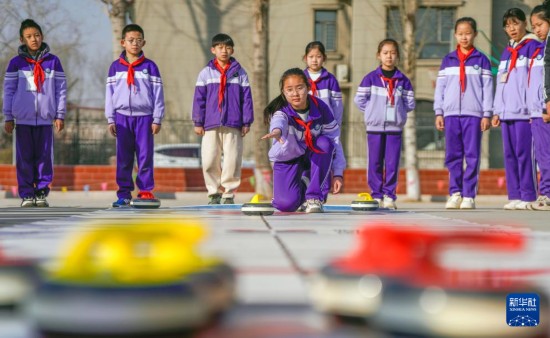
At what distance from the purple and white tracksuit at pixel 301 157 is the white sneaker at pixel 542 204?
2916mm

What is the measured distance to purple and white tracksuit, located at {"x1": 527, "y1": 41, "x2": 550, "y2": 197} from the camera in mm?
9562

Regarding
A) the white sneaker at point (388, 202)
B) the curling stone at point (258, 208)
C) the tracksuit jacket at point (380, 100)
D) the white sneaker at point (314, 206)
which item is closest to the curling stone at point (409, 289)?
the curling stone at point (258, 208)

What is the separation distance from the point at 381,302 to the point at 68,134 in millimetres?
22643

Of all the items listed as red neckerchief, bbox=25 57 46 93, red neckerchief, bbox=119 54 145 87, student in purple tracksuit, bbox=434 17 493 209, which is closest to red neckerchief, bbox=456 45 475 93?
student in purple tracksuit, bbox=434 17 493 209

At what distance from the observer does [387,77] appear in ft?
32.6

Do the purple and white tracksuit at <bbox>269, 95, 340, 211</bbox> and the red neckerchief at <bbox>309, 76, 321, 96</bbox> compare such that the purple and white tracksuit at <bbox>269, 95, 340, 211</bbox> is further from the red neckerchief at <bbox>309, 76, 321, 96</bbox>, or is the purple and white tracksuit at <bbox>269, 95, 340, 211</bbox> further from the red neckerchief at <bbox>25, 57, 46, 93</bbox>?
the red neckerchief at <bbox>25, 57, 46, 93</bbox>

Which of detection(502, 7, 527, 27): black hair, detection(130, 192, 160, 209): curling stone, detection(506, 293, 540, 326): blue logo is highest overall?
detection(502, 7, 527, 27): black hair

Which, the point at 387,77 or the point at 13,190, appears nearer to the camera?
the point at 387,77

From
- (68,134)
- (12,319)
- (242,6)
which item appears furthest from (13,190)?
(12,319)

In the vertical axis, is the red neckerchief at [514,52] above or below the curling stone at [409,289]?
above

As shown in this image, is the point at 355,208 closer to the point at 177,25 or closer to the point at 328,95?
the point at 328,95

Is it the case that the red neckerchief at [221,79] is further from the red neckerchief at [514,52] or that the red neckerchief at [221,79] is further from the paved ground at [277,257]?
the red neckerchief at [514,52]

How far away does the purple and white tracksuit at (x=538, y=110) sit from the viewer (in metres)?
9.56

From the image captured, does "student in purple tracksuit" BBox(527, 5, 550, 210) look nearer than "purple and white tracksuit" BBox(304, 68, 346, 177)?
Yes
